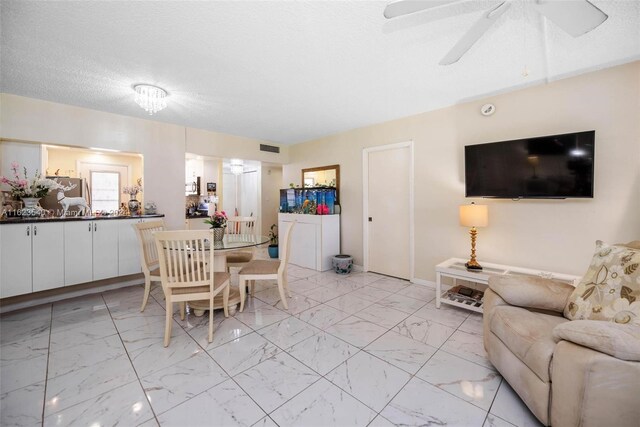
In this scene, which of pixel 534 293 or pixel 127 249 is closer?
pixel 534 293

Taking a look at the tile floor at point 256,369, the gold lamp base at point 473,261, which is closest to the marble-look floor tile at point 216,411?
the tile floor at point 256,369

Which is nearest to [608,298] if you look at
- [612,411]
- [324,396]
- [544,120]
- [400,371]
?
[612,411]

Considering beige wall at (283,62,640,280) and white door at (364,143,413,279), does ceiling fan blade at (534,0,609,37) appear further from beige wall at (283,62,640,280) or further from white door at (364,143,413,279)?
white door at (364,143,413,279)

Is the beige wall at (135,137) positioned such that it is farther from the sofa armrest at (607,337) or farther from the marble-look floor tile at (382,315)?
the sofa armrest at (607,337)

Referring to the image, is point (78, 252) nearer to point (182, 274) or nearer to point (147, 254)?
point (147, 254)

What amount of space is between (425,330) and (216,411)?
72.3 inches

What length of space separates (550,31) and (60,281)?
17.2ft

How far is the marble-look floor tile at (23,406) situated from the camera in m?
1.40

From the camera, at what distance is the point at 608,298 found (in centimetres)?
147

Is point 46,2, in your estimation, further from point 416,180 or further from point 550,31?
point 416,180

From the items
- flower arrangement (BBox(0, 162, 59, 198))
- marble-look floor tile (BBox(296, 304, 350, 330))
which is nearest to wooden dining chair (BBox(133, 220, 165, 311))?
flower arrangement (BBox(0, 162, 59, 198))

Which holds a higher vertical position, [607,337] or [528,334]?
[607,337]

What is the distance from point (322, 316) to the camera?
2.67 metres

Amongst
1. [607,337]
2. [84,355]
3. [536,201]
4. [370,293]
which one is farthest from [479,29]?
[84,355]
